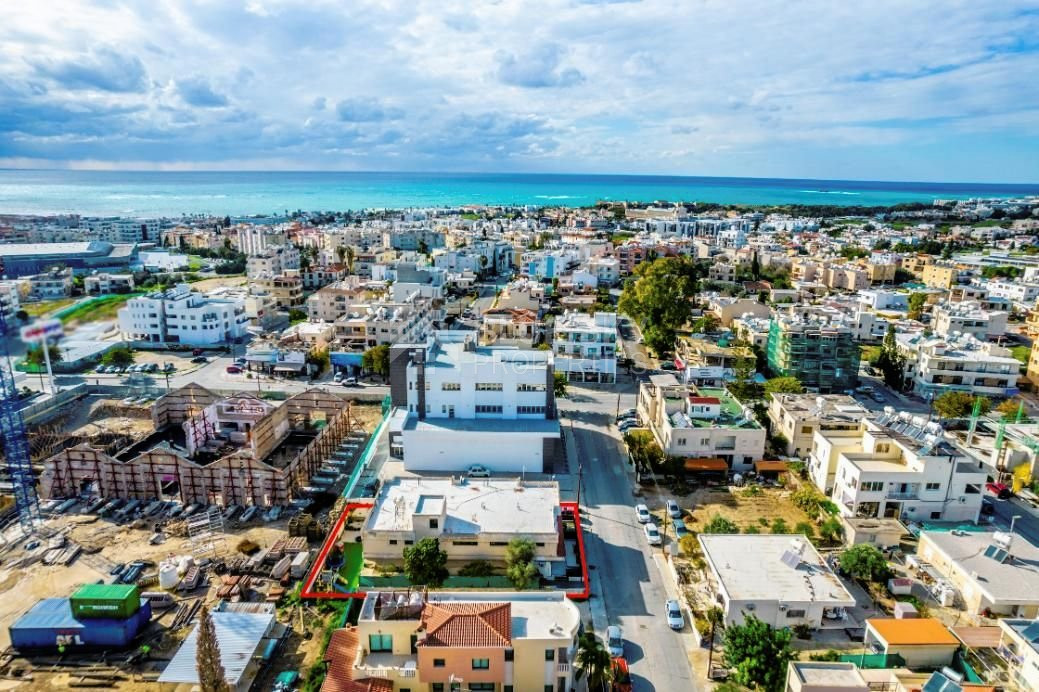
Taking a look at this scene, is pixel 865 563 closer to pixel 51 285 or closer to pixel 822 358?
pixel 822 358

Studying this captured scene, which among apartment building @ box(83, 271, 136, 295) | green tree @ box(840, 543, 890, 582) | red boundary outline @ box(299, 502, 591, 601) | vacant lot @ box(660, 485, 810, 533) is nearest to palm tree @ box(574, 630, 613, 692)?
red boundary outline @ box(299, 502, 591, 601)

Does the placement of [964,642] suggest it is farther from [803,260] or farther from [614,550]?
[803,260]

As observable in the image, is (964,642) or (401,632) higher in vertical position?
(401,632)

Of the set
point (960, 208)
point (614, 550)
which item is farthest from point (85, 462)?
point (960, 208)

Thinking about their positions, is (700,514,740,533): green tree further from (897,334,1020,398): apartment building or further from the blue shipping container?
(897,334,1020,398): apartment building

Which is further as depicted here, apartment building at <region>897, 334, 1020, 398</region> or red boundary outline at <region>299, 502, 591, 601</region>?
apartment building at <region>897, 334, 1020, 398</region>

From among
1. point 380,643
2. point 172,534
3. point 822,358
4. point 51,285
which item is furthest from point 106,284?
point 822,358
